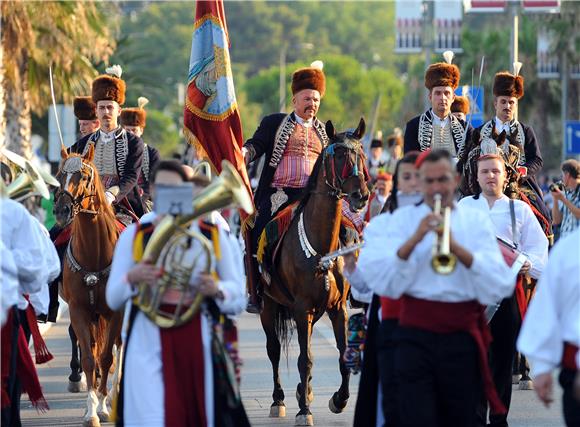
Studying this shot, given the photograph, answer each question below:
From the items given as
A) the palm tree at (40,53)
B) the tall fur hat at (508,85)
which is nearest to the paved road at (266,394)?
the tall fur hat at (508,85)

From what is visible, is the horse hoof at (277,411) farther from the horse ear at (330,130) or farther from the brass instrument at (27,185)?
the brass instrument at (27,185)

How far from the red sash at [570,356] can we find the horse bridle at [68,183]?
234 inches

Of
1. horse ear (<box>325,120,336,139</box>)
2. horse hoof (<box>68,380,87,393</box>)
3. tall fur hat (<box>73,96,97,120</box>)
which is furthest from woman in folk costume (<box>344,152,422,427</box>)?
tall fur hat (<box>73,96,97,120</box>)

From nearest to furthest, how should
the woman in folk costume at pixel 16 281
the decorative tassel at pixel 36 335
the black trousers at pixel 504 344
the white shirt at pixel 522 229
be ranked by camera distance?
1. the woman in folk costume at pixel 16 281
2. the decorative tassel at pixel 36 335
3. the black trousers at pixel 504 344
4. the white shirt at pixel 522 229

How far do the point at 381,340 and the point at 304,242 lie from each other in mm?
4347

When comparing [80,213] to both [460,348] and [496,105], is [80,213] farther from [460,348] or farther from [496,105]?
[460,348]

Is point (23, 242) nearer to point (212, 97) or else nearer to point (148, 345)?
point (148, 345)

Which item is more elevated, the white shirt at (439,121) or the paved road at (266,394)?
the white shirt at (439,121)

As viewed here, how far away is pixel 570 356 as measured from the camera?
7.98 meters

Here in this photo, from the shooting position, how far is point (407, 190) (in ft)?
30.2

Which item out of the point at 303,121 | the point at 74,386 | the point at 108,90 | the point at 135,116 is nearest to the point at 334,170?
the point at 303,121

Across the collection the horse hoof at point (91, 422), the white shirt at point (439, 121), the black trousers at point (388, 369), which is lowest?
the horse hoof at point (91, 422)

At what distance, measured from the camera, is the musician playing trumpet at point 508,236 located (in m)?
11.9

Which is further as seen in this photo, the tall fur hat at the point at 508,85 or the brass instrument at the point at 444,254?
the tall fur hat at the point at 508,85
